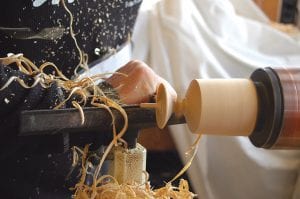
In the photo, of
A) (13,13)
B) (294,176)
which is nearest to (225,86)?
(13,13)

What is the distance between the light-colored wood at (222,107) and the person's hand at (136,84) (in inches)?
2.9

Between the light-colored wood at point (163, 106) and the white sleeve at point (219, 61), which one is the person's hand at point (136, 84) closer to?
the light-colored wood at point (163, 106)

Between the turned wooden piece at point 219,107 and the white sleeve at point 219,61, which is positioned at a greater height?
the turned wooden piece at point 219,107

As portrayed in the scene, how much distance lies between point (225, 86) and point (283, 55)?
0.83 meters

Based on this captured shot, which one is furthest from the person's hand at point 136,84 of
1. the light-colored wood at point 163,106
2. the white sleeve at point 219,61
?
the white sleeve at point 219,61

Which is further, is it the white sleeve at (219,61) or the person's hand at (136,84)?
the white sleeve at (219,61)

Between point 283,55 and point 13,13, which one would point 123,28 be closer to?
point 13,13

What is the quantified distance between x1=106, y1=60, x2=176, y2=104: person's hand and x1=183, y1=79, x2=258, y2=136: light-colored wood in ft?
0.24

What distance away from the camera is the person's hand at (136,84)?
0.50m

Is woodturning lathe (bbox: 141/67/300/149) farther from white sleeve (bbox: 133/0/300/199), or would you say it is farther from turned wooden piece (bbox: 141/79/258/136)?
white sleeve (bbox: 133/0/300/199)

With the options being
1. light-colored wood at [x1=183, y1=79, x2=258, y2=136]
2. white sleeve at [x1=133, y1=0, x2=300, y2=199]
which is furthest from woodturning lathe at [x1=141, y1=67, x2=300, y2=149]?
white sleeve at [x1=133, y1=0, x2=300, y2=199]

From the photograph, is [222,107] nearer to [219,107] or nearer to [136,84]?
[219,107]

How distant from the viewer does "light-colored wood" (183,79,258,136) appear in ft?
1.36

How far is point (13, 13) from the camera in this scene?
0.51 m
